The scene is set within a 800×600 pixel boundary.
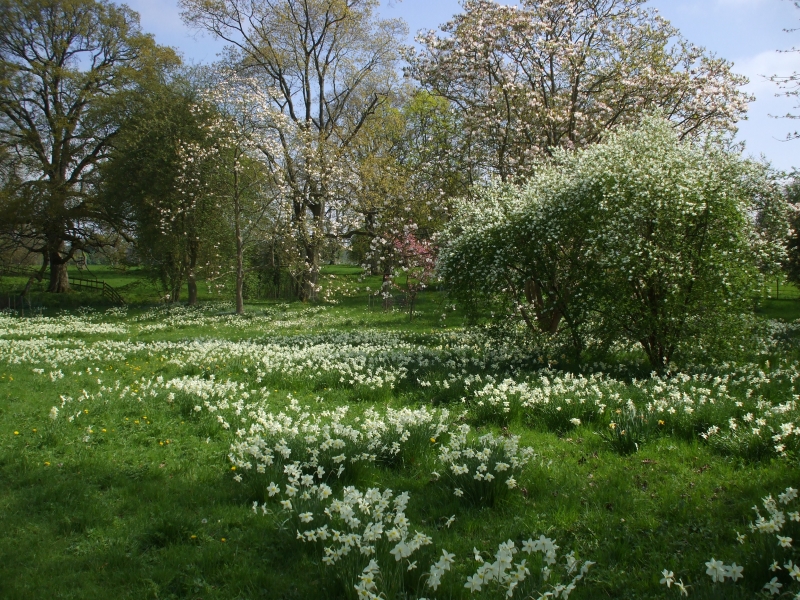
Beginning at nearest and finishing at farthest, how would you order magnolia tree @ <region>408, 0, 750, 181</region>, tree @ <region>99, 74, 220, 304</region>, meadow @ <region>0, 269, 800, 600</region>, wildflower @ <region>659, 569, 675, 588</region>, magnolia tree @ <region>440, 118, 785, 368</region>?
1. wildflower @ <region>659, 569, 675, 588</region>
2. meadow @ <region>0, 269, 800, 600</region>
3. magnolia tree @ <region>440, 118, 785, 368</region>
4. magnolia tree @ <region>408, 0, 750, 181</region>
5. tree @ <region>99, 74, 220, 304</region>

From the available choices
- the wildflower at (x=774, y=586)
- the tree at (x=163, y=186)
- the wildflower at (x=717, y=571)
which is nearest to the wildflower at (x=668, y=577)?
the wildflower at (x=717, y=571)

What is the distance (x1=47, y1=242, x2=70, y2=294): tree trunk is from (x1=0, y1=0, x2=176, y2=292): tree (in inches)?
2.5

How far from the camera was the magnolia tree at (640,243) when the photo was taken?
29.8 feet

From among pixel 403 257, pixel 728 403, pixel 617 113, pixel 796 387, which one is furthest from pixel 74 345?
pixel 617 113

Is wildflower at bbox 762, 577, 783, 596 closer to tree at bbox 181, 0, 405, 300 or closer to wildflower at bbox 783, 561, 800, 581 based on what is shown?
wildflower at bbox 783, 561, 800, 581

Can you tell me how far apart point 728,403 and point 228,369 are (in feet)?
26.3

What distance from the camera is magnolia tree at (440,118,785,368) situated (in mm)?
9094

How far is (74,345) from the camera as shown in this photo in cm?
1410

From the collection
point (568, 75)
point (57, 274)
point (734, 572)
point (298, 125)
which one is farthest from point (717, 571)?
point (57, 274)

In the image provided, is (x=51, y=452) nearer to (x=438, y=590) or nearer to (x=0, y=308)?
(x=438, y=590)

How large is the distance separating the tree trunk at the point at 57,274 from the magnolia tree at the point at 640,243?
3354 centimetres

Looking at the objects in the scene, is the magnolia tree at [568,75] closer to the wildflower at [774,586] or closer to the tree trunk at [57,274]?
the wildflower at [774,586]

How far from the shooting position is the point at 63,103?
34.6 meters

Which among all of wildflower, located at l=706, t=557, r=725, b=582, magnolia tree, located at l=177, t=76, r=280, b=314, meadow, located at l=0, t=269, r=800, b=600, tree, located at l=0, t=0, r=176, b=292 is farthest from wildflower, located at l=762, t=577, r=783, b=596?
tree, located at l=0, t=0, r=176, b=292
